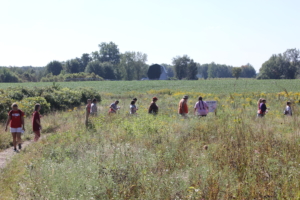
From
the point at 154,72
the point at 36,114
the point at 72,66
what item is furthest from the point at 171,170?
the point at 72,66

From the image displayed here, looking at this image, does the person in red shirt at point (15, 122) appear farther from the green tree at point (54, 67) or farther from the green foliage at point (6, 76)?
the green tree at point (54, 67)

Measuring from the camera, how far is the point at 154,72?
11506 cm

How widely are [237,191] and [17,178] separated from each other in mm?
4469

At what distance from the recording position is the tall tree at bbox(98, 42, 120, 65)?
147000mm

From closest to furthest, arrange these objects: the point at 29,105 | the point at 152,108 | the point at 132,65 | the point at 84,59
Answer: the point at 152,108 < the point at 29,105 < the point at 132,65 < the point at 84,59

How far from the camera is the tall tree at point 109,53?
482ft

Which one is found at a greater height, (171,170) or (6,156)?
(171,170)

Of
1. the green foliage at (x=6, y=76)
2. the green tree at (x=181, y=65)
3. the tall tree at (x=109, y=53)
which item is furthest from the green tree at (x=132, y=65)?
the green foliage at (x=6, y=76)

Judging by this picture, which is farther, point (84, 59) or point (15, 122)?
point (84, 59)

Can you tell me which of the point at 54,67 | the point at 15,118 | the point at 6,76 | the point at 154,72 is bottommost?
the point at 15,118

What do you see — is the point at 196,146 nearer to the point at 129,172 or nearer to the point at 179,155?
the point at 179,155

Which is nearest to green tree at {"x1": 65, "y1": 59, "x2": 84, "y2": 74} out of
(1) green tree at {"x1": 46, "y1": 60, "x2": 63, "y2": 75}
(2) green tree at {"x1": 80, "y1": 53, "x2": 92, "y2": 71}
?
(1) green tree at {"x1": 46, "y1": 60, "x2": 63, "y2": 75}

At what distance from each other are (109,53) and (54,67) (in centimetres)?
2797

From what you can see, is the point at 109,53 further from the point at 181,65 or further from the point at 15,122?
the point at 15,122
